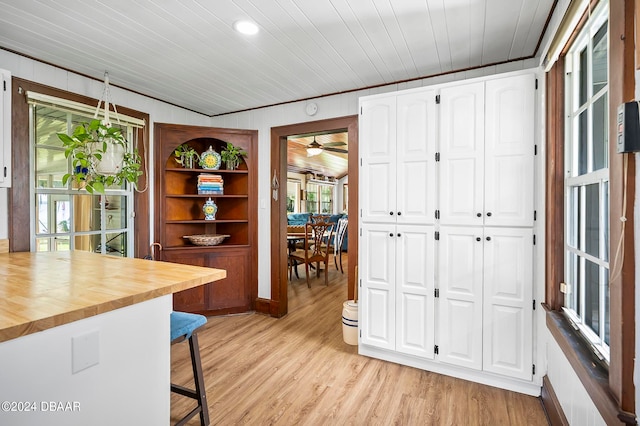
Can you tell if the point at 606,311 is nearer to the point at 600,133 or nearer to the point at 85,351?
the point at 600,133

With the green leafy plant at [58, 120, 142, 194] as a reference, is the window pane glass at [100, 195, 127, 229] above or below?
below

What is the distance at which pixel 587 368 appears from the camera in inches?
47.0

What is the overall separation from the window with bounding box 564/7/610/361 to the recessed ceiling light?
1.71 m

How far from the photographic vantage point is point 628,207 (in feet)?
2.99

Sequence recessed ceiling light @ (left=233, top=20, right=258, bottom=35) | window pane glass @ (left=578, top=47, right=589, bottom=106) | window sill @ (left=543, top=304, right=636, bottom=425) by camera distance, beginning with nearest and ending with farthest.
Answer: window sill @ (left=543, top=304, right=636, bottom=425)
window pane glass @ (left=578, top=47, right=589, bottom=106)
recessed ceiling light @ (left=233, top=20, right=258, bottom=35)

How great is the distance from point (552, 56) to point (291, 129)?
2315mm

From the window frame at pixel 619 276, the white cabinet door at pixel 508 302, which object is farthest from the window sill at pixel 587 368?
the white cabinet door at pixel 508 302

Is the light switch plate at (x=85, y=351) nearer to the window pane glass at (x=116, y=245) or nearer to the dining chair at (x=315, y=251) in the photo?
the window pane glass at (x=116, y=245)

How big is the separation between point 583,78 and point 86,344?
2.29 metres

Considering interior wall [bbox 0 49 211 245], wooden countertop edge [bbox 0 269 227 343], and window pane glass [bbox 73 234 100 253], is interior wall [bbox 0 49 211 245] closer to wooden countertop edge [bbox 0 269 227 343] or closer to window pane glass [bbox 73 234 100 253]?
window pane glass [bbox 73 234 100 253]

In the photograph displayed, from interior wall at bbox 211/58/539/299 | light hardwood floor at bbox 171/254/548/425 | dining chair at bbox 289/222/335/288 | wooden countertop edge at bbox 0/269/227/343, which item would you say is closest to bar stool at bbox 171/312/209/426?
light hardwood floor at bbox 171/254/548/425

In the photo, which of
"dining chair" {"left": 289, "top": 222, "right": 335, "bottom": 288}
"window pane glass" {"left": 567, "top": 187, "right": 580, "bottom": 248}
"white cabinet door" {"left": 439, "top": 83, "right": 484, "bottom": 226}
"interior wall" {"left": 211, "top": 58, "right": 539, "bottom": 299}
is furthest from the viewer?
"dining chair" {"left": 289, "top": 222, "right": 335, "bottom": 288}

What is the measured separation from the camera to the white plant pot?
1918 millimetres

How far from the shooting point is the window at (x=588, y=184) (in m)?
1.26
